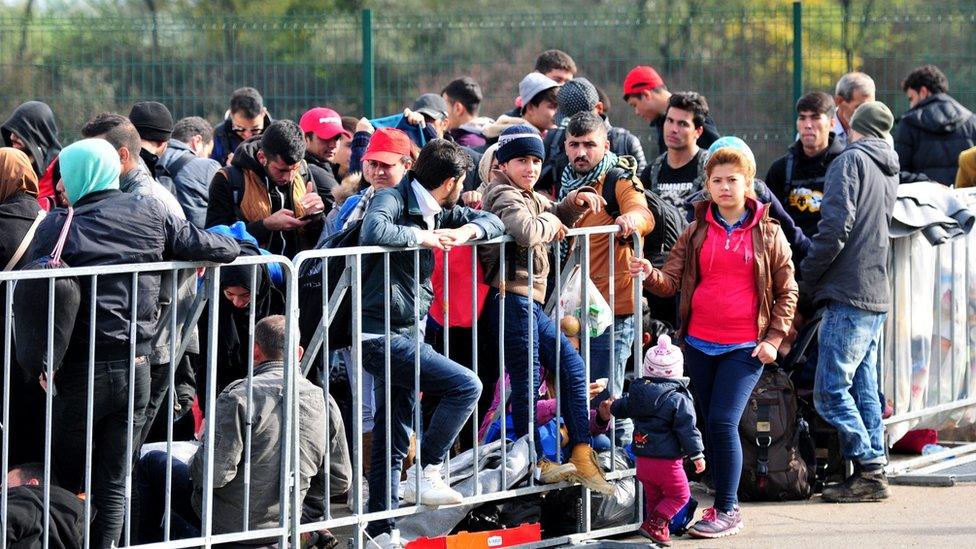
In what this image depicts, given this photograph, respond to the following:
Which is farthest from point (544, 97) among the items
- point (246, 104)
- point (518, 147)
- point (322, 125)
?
point (518, 147)

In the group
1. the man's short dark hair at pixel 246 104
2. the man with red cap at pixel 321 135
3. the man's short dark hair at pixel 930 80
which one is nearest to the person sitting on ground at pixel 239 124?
the man's short dark hair at pixel 246 104

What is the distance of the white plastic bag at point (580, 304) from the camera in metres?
7.34

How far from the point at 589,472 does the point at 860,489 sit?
1.73 meters

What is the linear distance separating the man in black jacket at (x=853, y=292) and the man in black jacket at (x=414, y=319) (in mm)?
2088

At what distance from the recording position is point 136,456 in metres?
6.31

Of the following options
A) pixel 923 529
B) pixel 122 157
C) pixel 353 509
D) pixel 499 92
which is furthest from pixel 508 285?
pixel 499 92

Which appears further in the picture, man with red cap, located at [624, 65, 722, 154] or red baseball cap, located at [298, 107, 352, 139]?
man with red cap, located at [624, 65, 722, 154]

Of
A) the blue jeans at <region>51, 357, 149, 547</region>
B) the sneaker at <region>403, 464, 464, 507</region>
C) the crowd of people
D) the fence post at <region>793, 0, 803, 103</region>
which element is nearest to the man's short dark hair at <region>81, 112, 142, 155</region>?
the crowd of people

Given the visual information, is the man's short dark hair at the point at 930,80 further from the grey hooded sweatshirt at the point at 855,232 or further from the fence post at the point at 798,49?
the grey hooded sweatshirt at the point at 855,232

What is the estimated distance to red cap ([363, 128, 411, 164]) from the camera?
6887 mm

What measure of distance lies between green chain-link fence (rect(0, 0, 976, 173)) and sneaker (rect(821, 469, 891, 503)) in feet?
19.0

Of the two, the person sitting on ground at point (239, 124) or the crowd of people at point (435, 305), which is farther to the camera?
the person sitting on ground at point (239, 124)

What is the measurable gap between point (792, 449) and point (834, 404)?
33cm

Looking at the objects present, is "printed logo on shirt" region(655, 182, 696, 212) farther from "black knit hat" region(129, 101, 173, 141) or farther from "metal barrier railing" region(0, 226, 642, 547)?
"black knit hat" region(129, 101, 173, 141)
